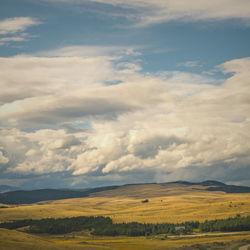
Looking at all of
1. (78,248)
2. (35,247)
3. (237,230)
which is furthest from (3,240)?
(237,230)

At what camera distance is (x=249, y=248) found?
11656cm

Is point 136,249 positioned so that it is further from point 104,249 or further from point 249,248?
point 249,248

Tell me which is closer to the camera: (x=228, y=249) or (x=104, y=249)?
(x=104, y=249)

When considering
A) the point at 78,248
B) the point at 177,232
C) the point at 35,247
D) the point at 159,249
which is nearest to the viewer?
the point at 35,247

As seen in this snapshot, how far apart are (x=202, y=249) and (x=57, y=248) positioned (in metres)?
A: 50.4

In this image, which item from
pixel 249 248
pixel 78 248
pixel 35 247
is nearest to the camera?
pixel 35 247

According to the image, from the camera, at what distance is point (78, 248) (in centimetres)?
9944

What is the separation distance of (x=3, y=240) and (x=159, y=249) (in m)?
55.8

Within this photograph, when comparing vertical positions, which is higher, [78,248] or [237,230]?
[78,248]

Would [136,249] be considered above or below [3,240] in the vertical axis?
below

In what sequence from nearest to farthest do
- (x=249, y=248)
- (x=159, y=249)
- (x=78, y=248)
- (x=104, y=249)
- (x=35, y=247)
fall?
(x=35, y=247), (x=78, y=248), (x=104, y=249), (x=249, y=248), (x=159, y=249)

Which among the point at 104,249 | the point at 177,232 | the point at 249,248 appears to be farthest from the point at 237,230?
the point at 104,249

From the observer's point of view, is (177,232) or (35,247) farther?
(177,232)

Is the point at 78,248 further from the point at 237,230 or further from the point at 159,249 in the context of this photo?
the point at 237,230
